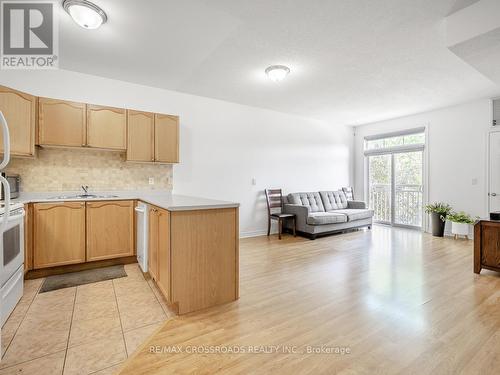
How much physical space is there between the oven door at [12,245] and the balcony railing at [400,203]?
6813mm

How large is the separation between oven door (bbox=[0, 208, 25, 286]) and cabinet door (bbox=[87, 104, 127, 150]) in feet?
4.11

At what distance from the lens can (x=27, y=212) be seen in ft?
9.07

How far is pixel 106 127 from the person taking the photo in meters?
3.38

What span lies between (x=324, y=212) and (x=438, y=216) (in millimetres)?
2207

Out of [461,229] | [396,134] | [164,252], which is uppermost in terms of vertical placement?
[396,134]

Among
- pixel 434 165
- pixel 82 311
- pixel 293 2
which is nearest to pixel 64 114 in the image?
pixel 82 311

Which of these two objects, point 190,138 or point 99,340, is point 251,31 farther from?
point 99,340

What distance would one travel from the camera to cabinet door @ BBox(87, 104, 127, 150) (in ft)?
10.8

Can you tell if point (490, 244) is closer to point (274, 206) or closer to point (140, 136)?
point (274, 206)

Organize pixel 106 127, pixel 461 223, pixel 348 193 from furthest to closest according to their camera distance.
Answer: pixel 348 193, pixel 461 223, pixel 106 127

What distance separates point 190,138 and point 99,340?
3306 mm

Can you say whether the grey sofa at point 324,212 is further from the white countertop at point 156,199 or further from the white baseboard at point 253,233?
the white countertop at point 156,199

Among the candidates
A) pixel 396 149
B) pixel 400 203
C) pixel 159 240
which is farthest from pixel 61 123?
pixel 400 203

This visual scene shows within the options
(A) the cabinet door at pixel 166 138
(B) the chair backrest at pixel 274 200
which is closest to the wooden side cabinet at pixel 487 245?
(B) the chair backrest at pixel 274 200
